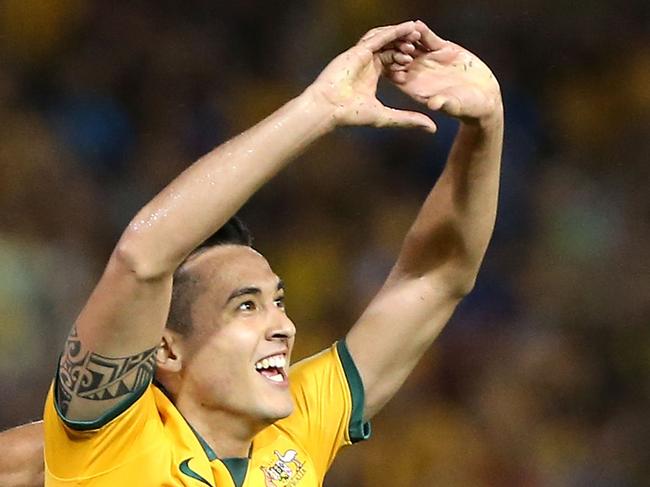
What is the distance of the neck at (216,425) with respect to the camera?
8.23 feet

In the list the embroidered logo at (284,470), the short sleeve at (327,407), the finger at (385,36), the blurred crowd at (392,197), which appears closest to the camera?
the finger at (385,36)

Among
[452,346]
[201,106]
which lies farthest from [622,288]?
[201,106]

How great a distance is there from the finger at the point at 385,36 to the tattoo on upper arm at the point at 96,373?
0.64m

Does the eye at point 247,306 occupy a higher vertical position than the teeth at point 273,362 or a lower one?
higher

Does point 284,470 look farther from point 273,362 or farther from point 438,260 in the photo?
point 438,260

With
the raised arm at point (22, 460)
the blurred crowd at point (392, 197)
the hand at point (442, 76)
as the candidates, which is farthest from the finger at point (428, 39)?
the blurred crowd at point (392, 197)

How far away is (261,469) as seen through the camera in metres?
2.56

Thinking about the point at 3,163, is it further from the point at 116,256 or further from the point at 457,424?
the point at 116,256

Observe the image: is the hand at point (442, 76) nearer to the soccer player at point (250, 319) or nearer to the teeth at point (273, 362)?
the soccer player at point (250, 319)

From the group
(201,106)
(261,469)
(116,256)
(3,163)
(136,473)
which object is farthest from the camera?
(201,106)

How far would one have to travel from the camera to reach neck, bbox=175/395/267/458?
8.23 feet

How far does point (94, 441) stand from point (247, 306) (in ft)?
1.34

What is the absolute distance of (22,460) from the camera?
8.63 feet

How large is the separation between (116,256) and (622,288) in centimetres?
272
